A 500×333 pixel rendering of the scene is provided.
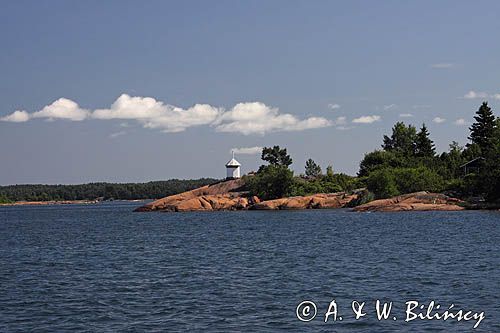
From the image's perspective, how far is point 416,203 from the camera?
91438mm

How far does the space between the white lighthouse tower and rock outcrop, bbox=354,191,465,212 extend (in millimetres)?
35271

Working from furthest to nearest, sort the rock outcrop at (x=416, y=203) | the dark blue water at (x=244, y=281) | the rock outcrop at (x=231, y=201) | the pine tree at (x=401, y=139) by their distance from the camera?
1. the pine tree at (x=401, y=139)
2. the rock outcrop at (x=231, y=201)
3. the rock outcrop at (x=416, y=203)
4. the dark blue water at (x=244, y=281)

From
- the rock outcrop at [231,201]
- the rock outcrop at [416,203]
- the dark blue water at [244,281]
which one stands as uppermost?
the rock outcrop at [231,201]

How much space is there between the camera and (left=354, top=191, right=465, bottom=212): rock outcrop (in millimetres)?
89250

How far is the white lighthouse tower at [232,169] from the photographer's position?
12556 cm

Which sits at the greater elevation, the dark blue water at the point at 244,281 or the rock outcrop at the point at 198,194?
the rock outcrop at the point at 198,194

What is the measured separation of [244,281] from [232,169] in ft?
312

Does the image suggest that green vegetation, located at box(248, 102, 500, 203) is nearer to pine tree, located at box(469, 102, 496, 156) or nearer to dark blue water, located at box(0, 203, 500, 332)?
pine tree, located at box(469, 102, 496, 156)

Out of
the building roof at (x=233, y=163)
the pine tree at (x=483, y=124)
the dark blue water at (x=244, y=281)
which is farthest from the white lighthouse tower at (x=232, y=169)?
the dark blue water at (x=244, y=281)

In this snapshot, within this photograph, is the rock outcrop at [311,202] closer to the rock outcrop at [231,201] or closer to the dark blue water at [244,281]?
the rock outcrop at [231,201]

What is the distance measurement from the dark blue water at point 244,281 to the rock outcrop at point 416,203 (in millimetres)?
33431

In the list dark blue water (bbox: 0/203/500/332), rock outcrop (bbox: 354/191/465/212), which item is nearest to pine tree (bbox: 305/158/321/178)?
rock outcrop (bbox: 354/191/465/212)

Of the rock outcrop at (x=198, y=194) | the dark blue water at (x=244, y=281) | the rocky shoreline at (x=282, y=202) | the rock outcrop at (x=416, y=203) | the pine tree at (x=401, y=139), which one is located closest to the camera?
the dark blue water at (x=244, y=281)

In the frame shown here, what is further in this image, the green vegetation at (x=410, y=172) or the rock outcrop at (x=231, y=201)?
the rock outcrop at (x=231, y=201)
